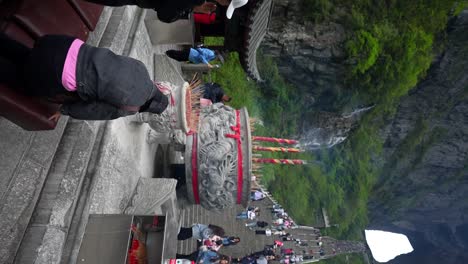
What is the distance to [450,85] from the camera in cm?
1470

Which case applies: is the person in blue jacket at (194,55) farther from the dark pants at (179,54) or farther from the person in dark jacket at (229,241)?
the person in dark jacket at (229,241)

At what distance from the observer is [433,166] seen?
61.4 feet

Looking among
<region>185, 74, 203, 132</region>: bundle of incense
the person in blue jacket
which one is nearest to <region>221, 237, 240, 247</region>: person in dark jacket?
the person in blue jacket

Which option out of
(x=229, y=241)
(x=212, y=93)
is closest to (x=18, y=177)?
(x=212, y=93)

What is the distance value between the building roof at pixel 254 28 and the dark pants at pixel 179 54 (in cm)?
113

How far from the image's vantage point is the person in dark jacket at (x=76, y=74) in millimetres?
1758

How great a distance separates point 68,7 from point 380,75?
38.9 ft

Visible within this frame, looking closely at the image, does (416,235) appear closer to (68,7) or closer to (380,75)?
(380,75)

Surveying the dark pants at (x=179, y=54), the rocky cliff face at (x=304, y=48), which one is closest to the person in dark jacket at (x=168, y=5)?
the dark pants at (x=179, y=54)

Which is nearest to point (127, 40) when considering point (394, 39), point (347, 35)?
point (347, 35)

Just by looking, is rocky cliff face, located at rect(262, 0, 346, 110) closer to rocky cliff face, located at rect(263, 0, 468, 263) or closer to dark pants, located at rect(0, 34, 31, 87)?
rocky cliff face, located at rect(263, 0, 468, 263)

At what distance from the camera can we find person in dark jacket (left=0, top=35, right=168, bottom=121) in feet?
5.77

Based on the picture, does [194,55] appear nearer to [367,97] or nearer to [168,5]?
[168,5]

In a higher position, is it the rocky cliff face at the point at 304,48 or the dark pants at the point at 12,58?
the rocky cliff face at the point at 304,48
